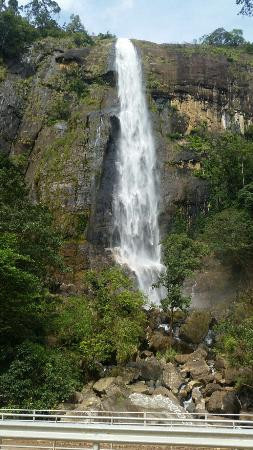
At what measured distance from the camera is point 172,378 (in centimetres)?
1702

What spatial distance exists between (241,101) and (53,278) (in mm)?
24062

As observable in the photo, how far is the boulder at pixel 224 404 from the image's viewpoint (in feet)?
50.3

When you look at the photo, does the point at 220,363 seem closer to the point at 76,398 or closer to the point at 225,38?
the point at 76,398

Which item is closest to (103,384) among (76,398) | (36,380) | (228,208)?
(76,398)

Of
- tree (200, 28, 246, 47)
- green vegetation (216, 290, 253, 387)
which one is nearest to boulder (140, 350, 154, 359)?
green vegetation (216, 290, 253, 387)

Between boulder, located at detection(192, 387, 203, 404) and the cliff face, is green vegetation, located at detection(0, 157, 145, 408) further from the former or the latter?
the cliff face

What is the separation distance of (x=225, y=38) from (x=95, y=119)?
34988mm

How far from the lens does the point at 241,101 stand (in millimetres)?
40500

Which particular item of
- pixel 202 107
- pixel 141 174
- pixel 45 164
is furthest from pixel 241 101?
pixel 45 164

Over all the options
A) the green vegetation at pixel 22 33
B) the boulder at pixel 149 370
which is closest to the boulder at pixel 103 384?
the boulder at pixel 149 370

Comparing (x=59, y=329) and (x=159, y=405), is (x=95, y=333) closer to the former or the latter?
(x=59, y=329)

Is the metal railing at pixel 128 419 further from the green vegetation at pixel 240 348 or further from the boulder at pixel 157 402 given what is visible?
the green vegetation at pixel 240 348

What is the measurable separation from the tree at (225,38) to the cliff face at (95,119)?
1621 centimetres

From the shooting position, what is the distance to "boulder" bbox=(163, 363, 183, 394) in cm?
1666
